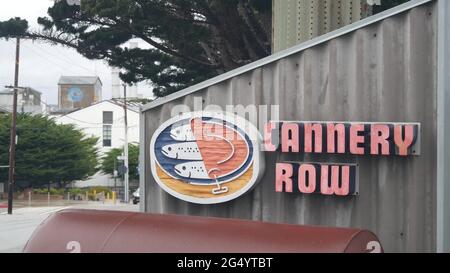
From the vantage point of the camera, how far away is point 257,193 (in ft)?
23.9

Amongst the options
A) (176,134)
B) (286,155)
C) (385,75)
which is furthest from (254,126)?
(385,75)

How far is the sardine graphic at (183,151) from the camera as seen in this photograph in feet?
24.4

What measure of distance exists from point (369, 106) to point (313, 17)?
2721 mm

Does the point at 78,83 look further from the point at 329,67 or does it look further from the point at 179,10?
the point at 329,67

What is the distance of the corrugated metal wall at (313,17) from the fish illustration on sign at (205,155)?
2.43 m

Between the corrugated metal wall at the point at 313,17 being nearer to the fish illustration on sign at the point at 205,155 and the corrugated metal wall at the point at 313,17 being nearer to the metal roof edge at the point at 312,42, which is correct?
the metal roof edge at the point at 312,42

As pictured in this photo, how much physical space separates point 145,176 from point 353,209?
99.0 inches

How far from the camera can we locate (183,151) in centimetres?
749

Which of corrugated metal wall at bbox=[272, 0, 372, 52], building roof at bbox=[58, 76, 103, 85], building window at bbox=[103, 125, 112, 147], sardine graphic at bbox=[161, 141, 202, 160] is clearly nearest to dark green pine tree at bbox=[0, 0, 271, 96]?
corrugated metal wall at bbox=[272, 0, 372, 52]

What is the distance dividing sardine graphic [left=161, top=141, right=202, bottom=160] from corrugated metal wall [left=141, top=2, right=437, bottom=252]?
659mm

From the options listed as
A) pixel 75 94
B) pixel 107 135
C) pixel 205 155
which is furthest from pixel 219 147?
pixel 75 94

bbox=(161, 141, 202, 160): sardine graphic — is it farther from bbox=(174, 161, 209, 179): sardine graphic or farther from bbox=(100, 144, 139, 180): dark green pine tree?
bbox=(100, 144, 139, 180): dark green pine tree

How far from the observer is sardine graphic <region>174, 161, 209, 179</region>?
24.3 feet

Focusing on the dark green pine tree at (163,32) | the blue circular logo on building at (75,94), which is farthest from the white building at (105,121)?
the dark green pine tree at (163,32)
